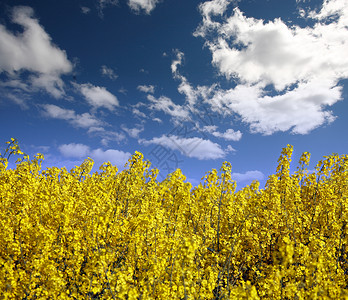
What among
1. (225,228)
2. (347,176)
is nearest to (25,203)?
(225,228)

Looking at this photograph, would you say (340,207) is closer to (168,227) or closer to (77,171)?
(168,227)

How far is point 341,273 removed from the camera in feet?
23.5

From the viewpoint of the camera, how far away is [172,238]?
7.26m

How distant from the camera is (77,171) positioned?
57.1ft

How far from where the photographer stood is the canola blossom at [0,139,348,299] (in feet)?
16.9

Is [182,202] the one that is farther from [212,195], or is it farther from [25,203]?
[25,203]

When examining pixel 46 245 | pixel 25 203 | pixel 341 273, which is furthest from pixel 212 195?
pixel 25 203

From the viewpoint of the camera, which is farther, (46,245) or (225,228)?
(225,228)

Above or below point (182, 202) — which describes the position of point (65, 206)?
below

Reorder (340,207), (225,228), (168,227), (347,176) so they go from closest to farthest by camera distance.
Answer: (168,227), (340,207), (225,228), (347,176)

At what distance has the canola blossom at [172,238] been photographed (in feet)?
16.9

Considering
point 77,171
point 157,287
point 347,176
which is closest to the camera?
point 157,287

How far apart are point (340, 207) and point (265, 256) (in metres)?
3.94

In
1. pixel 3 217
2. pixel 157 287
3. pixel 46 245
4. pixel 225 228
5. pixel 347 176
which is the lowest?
pixel 157 287
